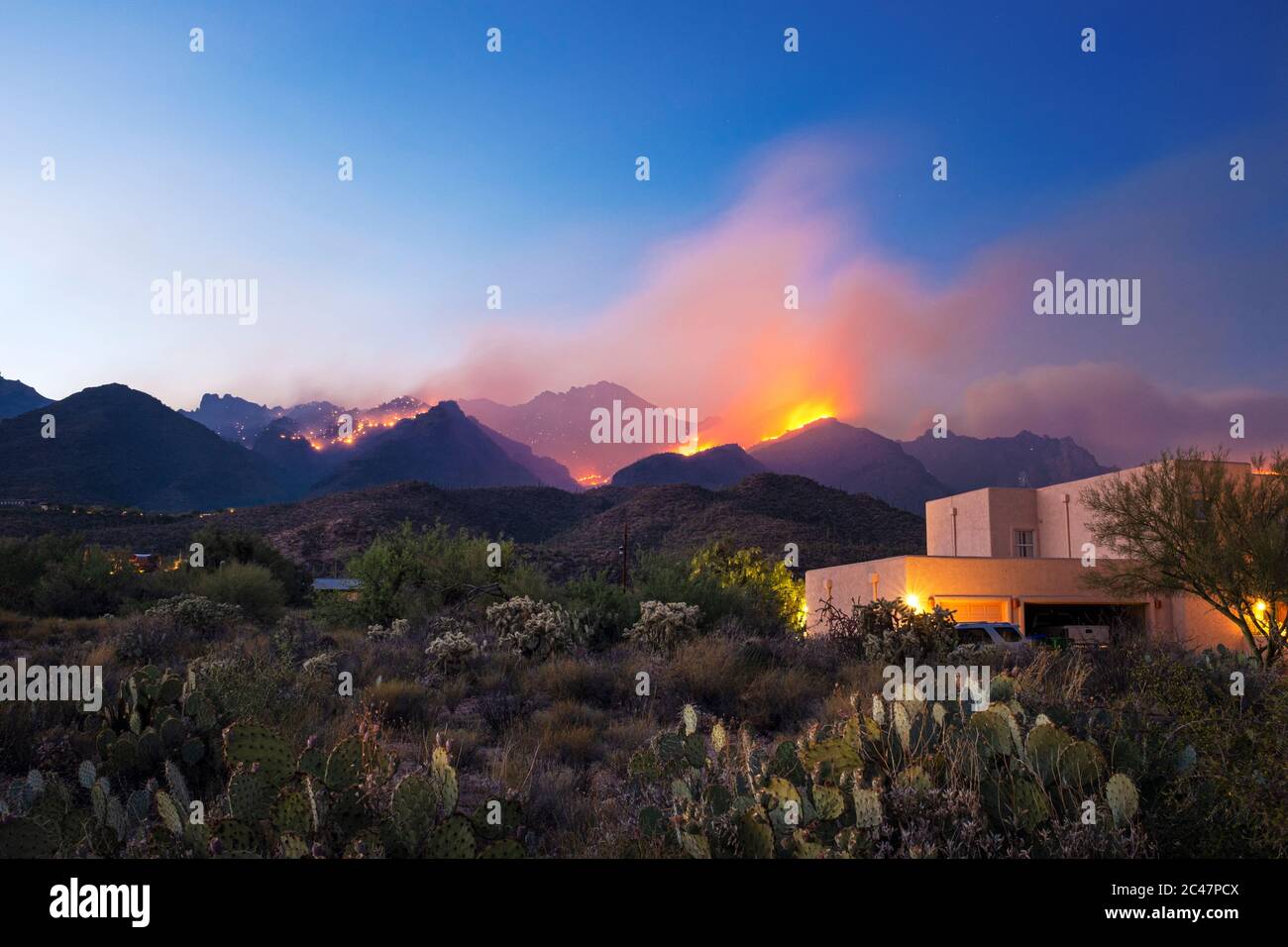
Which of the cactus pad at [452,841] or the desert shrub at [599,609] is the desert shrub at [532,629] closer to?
the desert shrub at [599,609]

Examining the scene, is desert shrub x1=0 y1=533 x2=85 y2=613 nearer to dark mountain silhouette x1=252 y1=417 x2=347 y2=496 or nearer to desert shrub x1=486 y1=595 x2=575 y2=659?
desert shrub x1=486 y1=595 x2=575 y2=659

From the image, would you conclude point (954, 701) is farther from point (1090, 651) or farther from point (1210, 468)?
point (1210, 468)

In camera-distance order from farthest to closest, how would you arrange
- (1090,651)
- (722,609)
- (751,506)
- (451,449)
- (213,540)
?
(451,449) → (751,506) → (213,540) → (722,609) → (1090,651)

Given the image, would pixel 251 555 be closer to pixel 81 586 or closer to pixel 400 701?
pixel 81 586

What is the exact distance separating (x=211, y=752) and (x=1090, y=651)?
1408cm

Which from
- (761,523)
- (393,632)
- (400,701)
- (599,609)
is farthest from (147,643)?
(761,523)

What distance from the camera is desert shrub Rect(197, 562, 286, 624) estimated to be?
28.3m

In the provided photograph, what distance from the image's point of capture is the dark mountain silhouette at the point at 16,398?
6019 inches

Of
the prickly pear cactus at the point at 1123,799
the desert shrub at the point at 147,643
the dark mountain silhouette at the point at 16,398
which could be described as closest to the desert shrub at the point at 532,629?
the desert shrub at the point at 147,643

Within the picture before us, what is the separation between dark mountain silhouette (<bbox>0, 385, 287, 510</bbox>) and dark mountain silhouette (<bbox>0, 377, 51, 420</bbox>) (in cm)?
6043

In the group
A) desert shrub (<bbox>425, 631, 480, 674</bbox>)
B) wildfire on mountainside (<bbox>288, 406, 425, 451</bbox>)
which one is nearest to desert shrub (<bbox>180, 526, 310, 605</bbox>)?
desert shrub (<bbox>425, 631, 480, 674</bbox>)

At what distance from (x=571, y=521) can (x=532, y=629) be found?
6398cm
